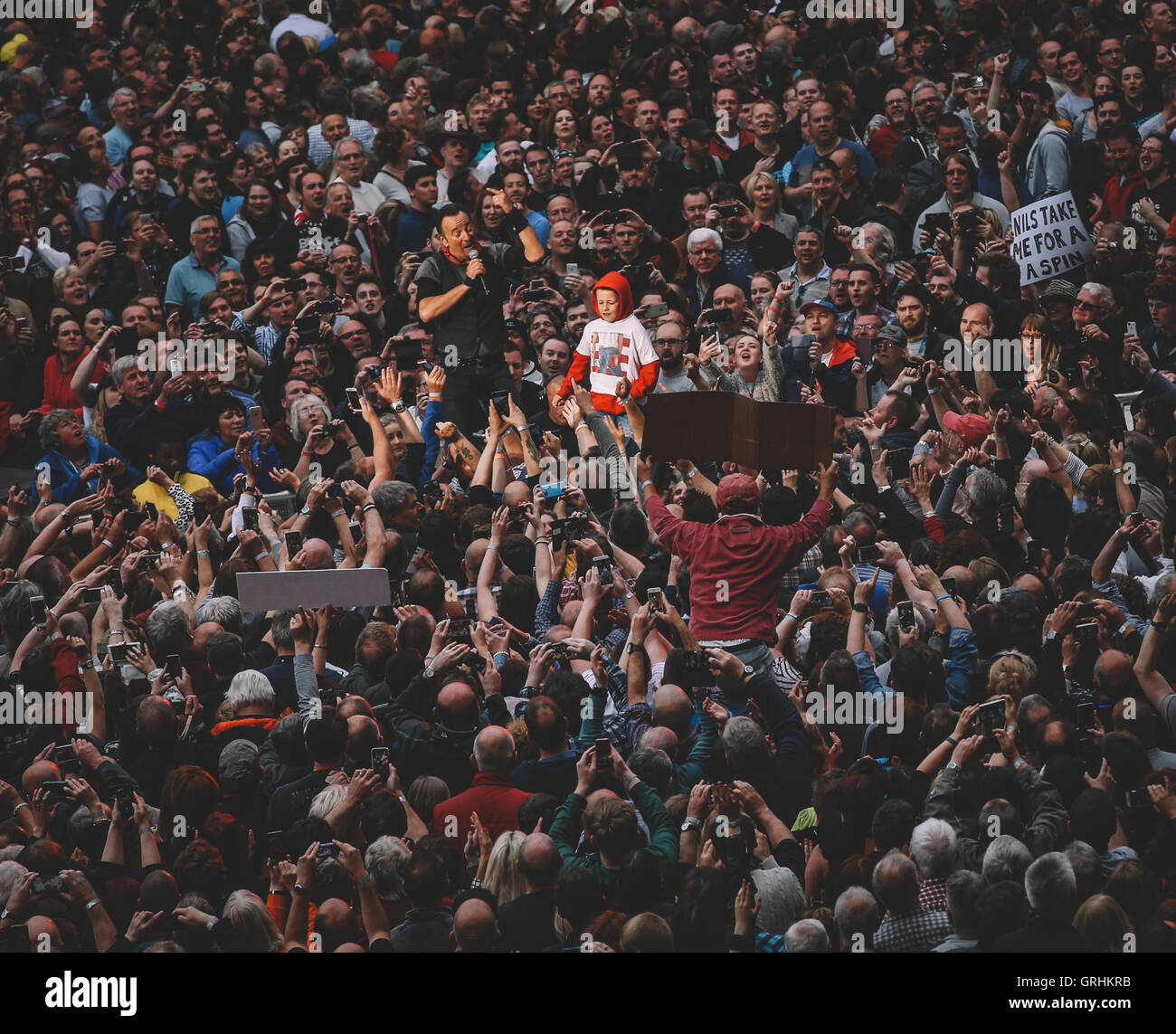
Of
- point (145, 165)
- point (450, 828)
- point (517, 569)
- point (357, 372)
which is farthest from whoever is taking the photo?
point (145, 165)

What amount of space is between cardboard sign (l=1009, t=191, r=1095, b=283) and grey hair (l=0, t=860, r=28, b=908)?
8248 millimetres

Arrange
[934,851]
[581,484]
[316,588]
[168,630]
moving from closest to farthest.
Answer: [934,851], [316,588], [168,630], [581,484]

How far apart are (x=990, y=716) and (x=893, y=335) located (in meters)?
4.08

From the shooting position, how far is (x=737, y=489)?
1291 centimetres

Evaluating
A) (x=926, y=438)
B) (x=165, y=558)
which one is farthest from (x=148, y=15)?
(x=926, y=438)

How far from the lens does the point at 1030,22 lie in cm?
1772

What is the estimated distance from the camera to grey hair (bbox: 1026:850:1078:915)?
10414 mm

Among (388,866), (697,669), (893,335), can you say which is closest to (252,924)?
(388,866)

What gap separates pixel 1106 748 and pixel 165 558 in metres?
6.21

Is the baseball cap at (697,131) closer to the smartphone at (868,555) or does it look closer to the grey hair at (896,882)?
the smartphone at (868,555)

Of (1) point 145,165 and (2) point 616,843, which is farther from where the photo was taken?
(1) point 145,165

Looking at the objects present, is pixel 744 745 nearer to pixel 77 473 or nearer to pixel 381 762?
pixel 381 762
